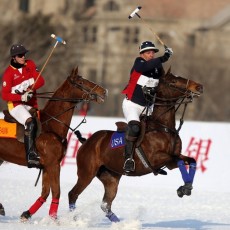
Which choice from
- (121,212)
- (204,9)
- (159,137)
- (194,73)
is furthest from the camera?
(204,9)

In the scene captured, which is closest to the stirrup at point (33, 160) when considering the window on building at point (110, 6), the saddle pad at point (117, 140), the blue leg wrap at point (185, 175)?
the saddle pad at point (117, 140)

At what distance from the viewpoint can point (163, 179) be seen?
20.9 m

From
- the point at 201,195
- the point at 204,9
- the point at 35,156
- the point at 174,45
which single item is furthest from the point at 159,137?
the point at 204,9

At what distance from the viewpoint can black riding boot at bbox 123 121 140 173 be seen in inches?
578

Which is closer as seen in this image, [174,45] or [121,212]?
[121,212]

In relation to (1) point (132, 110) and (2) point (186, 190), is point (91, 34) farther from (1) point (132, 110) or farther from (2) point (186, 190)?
(2) point (186, 190)

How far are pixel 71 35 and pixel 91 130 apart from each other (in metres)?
32.0

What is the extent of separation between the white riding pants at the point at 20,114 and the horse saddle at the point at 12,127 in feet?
0.34

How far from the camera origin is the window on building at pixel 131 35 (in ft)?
276

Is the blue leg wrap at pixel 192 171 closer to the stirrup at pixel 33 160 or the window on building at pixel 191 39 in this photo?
the stirrup at pixel 33 160

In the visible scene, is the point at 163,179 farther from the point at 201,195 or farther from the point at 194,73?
the point at 194,73

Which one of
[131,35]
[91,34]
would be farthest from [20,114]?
[91,34]

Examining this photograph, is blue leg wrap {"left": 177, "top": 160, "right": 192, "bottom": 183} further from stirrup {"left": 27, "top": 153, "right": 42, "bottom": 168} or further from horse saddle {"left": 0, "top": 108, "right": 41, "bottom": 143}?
horse saddle {"left": 0, "top": 108, "right": 41, "bottom": 143}

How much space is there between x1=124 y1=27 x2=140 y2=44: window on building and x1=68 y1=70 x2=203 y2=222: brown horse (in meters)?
67.7
